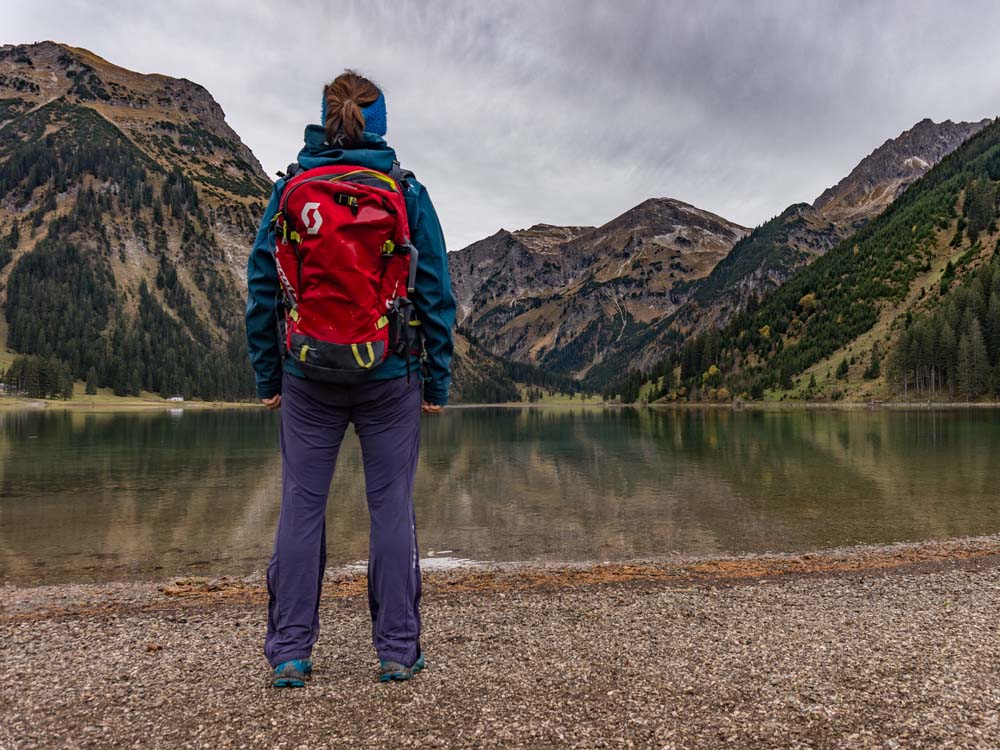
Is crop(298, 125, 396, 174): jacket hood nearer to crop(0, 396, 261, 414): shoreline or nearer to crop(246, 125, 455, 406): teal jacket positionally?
crop(246, 125, 455, 406): teal jacket

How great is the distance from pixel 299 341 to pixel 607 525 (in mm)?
17194

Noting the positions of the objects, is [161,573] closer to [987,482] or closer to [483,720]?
[483,720]

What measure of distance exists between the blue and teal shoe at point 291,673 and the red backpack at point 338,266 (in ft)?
8.51

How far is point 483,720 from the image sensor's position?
460 centimetres

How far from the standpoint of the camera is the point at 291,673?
207 inches

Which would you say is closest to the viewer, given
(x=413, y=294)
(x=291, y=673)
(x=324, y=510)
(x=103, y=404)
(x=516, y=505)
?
(x=291, y=673)

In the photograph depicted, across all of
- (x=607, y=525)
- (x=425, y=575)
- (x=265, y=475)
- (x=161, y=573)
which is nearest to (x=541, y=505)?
(x=607, y=525)

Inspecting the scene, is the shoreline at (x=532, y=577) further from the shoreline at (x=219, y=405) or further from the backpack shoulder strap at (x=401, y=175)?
the shoreline at (x=219, y=405)

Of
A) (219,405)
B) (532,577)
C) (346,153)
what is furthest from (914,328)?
(219,405)

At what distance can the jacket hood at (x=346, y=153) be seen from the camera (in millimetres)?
5371

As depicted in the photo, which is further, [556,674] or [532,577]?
[532,577]

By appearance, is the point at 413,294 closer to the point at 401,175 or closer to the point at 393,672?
the point at 401,175

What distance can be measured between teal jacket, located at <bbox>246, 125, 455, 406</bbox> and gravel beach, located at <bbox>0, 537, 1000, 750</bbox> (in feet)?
9.09

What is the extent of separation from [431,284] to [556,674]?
12.7ft
